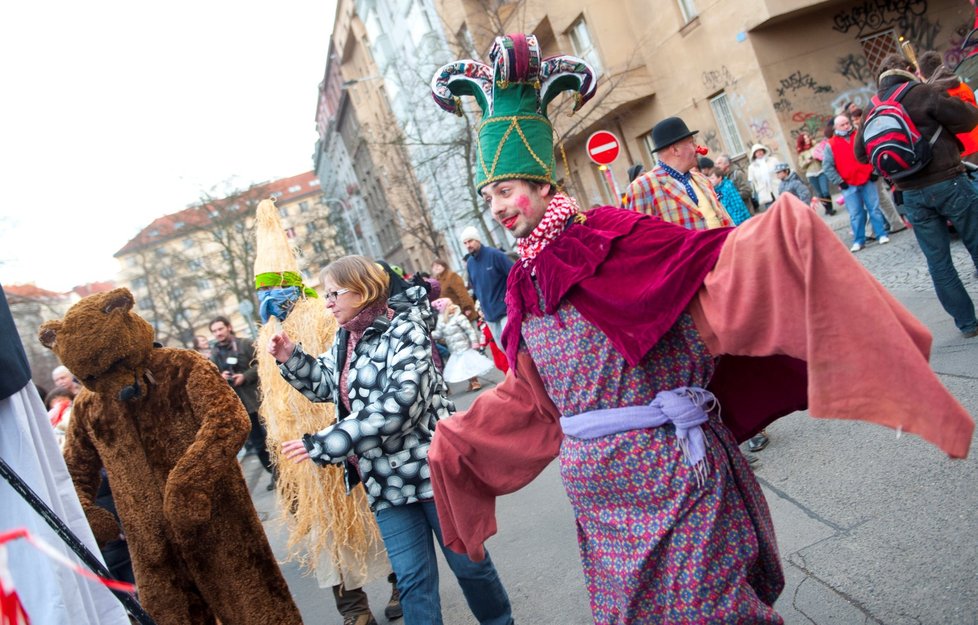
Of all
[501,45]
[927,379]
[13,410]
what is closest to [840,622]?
[927,379]

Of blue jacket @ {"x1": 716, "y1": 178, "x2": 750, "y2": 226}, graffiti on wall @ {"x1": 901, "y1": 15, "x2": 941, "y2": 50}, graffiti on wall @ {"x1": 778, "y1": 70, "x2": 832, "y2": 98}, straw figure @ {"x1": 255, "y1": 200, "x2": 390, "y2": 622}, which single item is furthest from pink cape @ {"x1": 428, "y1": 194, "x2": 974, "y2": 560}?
graffiti on wall @ {"x1": 901, "y1": 15, "x2": 941, "y2": 50}

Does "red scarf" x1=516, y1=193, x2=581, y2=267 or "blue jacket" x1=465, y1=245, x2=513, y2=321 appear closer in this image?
"red scarf" x1=516, y1=193, x2=581, y2=267

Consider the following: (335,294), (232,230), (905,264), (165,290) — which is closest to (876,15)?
(905,264)

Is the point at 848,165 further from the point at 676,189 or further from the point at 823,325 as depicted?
the point at 823,325

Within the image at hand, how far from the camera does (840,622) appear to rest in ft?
9.61

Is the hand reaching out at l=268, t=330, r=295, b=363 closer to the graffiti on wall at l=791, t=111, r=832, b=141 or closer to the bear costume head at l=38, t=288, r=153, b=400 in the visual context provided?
the bear costume head at l=38, t=288, r=153, b=400

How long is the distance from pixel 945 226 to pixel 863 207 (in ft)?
18.1

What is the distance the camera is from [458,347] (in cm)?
949

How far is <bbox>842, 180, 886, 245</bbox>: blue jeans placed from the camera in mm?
10289

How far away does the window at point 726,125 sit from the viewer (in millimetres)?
18219

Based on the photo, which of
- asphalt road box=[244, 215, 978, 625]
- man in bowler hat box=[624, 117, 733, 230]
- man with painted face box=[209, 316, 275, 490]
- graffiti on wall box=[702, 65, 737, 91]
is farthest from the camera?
graffiti on wall box=[702, 65, 737, 91]

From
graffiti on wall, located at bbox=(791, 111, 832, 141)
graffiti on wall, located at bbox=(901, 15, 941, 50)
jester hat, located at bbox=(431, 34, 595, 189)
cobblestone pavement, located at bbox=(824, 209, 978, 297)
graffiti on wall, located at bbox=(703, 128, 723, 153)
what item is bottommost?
cobblestone pavement, located at bbox=(824, 209, 978, 297)

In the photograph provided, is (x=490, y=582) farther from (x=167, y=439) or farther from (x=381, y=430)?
(x=167, y=439)

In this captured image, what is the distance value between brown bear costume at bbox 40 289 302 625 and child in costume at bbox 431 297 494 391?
488 cm
